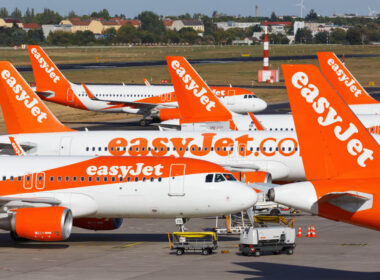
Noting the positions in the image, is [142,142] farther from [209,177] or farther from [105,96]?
[105,96]

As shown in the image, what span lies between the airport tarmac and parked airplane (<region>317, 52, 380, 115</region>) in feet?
87.2

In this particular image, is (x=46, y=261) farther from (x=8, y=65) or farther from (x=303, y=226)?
(x=8, y=65)

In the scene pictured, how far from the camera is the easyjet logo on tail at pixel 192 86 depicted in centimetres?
6675

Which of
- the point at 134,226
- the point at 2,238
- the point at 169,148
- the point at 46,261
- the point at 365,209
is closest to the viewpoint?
the point at 365,209

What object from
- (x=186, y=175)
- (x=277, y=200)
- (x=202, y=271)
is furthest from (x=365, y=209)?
(x=186, y=175)

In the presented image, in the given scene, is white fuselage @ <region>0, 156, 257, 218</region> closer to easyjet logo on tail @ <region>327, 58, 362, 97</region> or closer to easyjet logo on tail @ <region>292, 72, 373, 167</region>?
easyjet logo on tail @ <region>292, 72, 373, 167</region>

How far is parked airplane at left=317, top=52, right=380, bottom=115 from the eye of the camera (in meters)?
69.9

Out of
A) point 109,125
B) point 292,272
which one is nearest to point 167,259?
point 292,272

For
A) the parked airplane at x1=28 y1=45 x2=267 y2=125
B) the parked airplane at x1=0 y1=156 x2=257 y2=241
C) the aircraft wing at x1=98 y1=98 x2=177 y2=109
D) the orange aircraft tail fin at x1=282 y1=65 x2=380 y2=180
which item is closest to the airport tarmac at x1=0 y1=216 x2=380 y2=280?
the parked airplane at x1=0 y1=156 x2=257 y2=241

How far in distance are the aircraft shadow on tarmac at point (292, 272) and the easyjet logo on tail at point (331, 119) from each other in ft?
25.0

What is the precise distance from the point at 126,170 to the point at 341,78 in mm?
34590

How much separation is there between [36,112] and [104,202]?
53.4ft

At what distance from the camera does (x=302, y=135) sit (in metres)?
26.6

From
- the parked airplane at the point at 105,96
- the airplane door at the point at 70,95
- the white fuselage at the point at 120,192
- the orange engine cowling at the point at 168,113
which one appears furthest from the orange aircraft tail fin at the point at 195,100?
the airplane door at the point at 70,95
